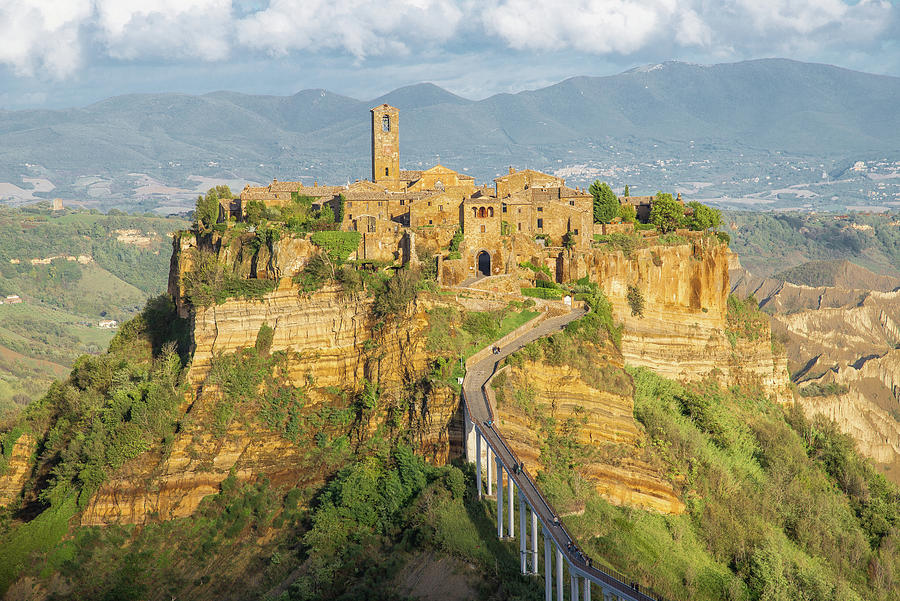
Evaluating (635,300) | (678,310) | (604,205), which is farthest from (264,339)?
(678,310)

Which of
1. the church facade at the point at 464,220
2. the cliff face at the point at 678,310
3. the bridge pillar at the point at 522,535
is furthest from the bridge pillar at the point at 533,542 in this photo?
the cliff face at the point at 678,310

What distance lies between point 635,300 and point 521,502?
22849 millimetres

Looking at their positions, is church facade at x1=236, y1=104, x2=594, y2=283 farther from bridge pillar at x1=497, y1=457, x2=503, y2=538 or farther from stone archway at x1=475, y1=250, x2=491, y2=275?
bridge pillar at x1=497, y1=457, x2=503, y2=538

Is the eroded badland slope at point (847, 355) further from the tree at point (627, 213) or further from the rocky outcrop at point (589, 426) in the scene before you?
the rocky outcrop at point (589, 426)

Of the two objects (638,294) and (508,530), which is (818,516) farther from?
(508,530)

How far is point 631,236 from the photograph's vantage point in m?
57.9

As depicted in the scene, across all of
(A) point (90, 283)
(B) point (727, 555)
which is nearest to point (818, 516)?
(B) point (727, 555)

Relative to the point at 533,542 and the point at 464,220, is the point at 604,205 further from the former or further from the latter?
the point at 533,542

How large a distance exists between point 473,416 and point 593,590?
8.33 metres

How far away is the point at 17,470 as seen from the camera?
51.8 m

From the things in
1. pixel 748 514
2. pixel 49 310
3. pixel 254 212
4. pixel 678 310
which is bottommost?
pixel 748 514

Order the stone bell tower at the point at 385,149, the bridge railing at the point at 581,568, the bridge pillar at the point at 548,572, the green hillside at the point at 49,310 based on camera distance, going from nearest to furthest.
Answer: the bridge railing at the point at 581,568 < the bridge pillar at the point at 548,572 < the stone bell tower at the point at 385,149 < the green hillside at the point at 49,310

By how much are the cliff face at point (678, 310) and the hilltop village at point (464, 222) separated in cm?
273

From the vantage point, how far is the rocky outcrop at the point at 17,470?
50.7 meters
